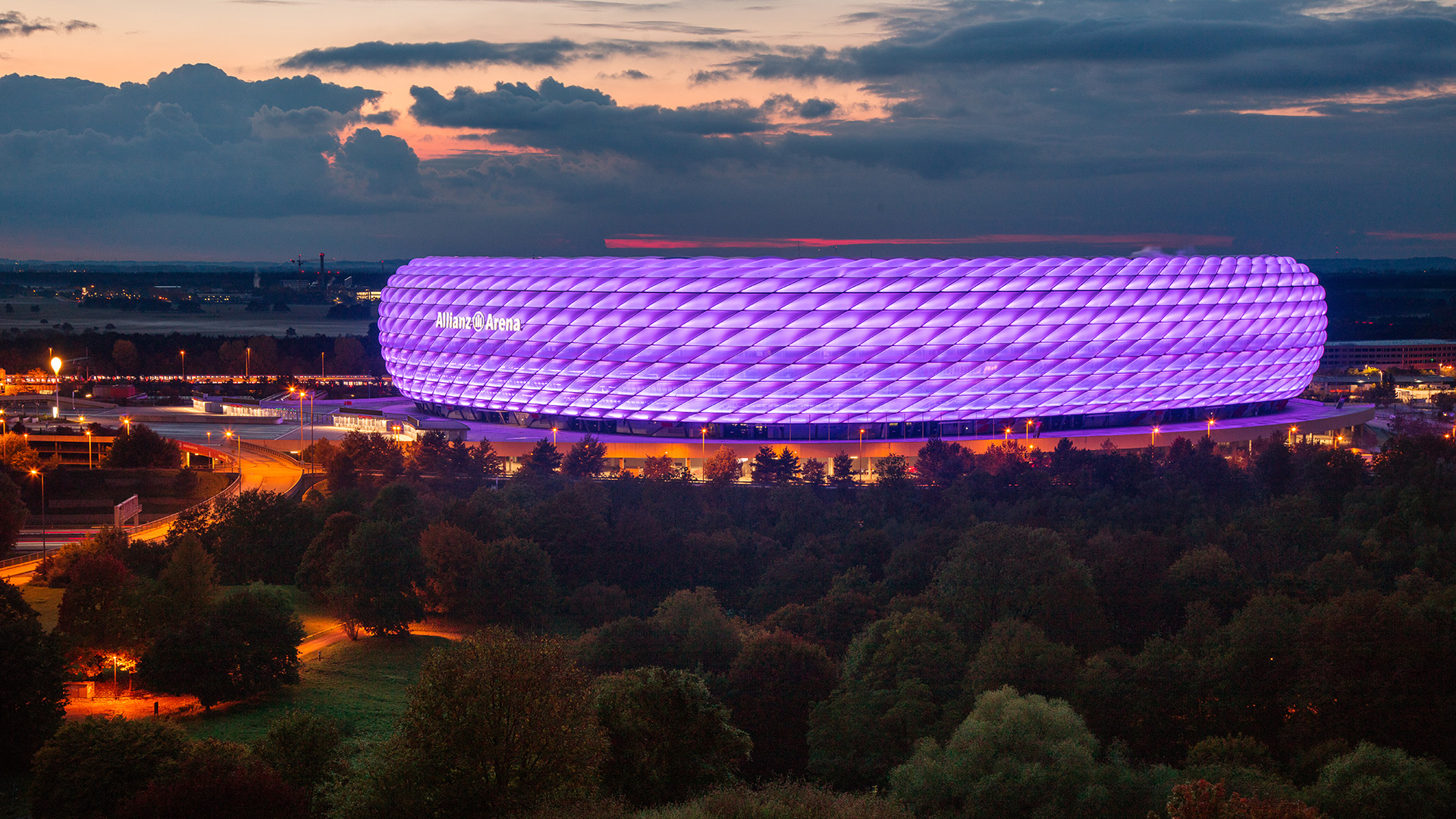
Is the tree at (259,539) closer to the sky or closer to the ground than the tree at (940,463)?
closer to the ground

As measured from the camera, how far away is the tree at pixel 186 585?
3170 cm

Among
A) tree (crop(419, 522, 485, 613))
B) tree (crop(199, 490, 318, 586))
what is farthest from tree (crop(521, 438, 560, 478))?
tree (crop(419, 522, 485, 613))

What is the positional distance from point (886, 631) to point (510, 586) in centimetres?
1327

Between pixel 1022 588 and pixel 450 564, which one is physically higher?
pixel 1022 588

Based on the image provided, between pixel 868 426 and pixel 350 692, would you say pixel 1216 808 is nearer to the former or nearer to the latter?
pixel 350 692

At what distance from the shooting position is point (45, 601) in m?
36.2

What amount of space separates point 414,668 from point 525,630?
3148mm

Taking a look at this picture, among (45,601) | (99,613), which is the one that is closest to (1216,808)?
(99,613)

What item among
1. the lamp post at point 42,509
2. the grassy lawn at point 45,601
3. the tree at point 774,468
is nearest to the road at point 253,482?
the lamp post at point 42,509

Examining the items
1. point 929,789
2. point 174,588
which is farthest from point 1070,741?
point 174,588

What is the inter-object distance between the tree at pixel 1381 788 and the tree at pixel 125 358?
391ft

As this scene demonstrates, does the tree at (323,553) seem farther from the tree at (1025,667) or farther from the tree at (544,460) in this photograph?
the tree at (1025,667)

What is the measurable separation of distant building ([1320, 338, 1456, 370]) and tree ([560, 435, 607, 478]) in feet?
364

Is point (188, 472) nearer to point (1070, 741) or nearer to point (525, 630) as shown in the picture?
point (525, 630)
